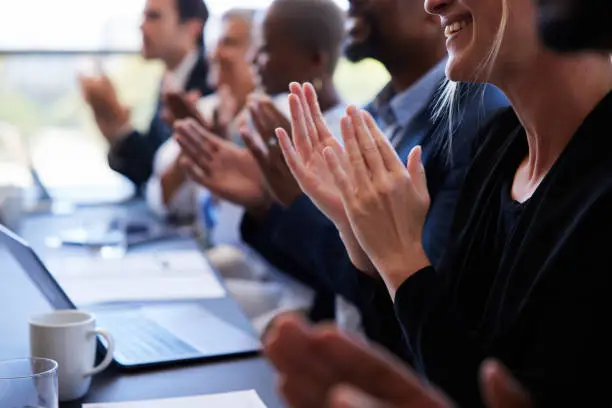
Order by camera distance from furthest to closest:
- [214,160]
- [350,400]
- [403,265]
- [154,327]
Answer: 1. [214,160]
2. [154,327]
3. [403,265]
4. [350,400]

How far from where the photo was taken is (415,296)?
810 mm

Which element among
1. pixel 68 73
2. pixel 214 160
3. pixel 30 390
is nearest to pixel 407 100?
pixel 214 160

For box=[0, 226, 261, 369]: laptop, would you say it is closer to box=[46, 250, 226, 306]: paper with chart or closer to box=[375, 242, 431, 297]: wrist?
box=[46, 250, 226, 306]: paper with chart

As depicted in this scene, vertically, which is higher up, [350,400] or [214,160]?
[350,400]

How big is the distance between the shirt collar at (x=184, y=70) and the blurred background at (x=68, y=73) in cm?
12

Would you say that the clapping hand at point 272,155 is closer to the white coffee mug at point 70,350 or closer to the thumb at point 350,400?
the white coffee mug at point 70,350

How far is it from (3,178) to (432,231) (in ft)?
5.34

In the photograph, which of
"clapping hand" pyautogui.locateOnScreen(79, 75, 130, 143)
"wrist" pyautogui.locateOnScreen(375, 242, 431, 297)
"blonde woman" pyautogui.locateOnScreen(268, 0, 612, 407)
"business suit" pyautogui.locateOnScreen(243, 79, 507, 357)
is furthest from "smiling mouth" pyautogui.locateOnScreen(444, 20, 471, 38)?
"clapping hand" pyautogui.locateOnScreen(79, 75, 130, 143)

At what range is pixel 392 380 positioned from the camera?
432 mm

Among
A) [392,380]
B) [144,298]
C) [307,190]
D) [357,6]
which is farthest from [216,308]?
[392,380]

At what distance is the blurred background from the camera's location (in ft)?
9.82

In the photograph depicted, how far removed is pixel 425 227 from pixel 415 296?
425 millimetres

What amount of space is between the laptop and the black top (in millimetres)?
349

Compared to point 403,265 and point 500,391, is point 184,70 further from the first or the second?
point 500,391
